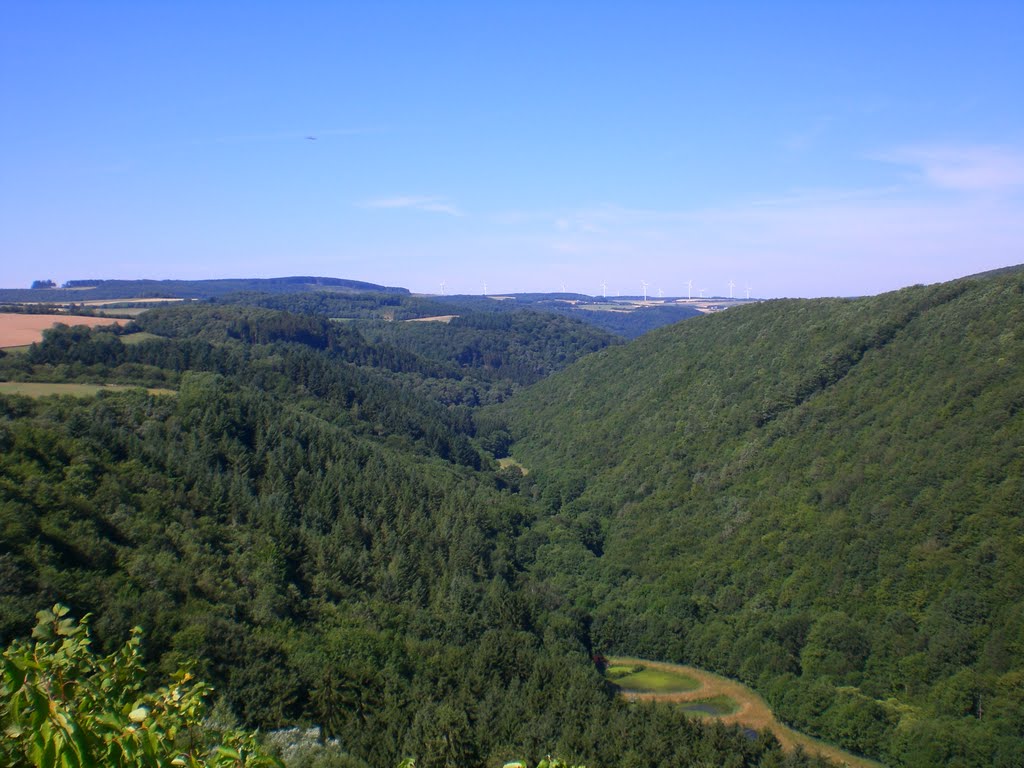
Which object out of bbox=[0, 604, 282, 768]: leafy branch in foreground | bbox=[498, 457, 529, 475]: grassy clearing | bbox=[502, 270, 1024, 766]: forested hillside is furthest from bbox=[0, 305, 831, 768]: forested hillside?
bbox=[498, 457, 529, 475]: grassy clearing

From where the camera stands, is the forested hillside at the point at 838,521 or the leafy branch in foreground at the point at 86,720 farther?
the forested hillside at the point at 838,521

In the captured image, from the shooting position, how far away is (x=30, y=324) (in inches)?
4092

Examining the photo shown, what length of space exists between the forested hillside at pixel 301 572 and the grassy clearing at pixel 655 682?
13.7ft

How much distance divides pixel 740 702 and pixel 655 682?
705 cm

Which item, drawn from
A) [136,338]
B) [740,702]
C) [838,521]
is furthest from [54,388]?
[838,521]

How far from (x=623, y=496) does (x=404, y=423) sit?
36.9 m

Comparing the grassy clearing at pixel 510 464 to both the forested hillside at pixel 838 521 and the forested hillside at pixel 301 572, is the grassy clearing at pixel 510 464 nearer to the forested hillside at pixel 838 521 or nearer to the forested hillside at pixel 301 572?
the forested hillside at pixel 838 521

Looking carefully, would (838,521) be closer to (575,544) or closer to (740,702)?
(740,702)

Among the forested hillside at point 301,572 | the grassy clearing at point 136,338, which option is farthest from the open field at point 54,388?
the grassy clearing at point 136,338

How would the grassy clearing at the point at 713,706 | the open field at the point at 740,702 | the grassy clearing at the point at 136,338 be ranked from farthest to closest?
the grassy clearing at the point at 136,338 → the grassy clearing at the point at 713,706 → the open field at the point at 740,702

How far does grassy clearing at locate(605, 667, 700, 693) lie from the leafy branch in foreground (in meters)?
54.2

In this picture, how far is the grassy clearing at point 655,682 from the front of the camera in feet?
192

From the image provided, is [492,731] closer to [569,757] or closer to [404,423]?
[569,757]

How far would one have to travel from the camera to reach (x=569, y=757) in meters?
32.3
